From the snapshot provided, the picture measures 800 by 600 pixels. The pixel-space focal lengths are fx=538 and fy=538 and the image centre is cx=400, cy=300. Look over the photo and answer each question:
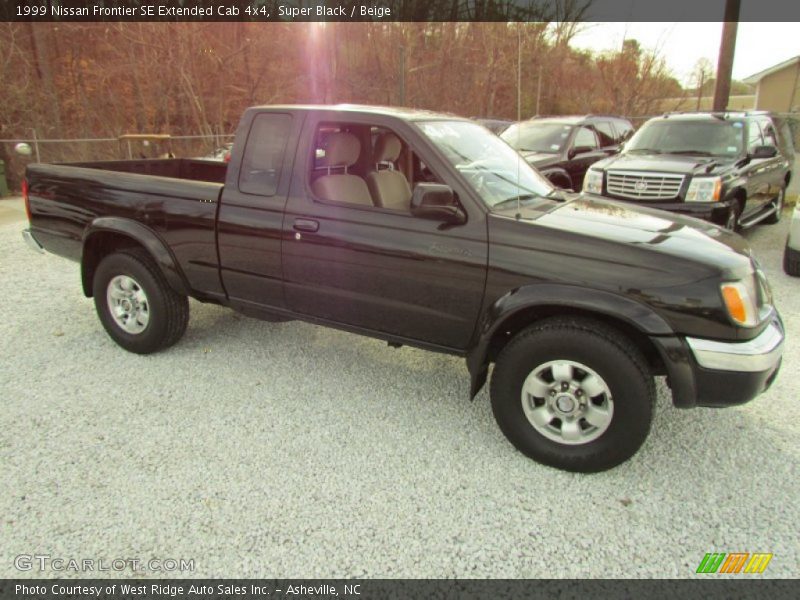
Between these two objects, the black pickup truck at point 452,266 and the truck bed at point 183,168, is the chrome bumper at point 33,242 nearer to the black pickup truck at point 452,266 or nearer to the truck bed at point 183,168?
the black pickup truck at point 452,266

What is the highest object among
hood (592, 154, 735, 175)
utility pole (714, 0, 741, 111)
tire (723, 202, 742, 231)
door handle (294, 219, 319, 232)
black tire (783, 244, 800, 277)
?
utility pole (714, 0, 741, 111)

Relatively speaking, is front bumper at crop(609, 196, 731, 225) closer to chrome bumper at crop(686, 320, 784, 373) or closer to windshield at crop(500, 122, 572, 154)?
windshield at crop(500, 122, 572, 154)

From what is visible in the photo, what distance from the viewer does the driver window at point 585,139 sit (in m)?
9.84

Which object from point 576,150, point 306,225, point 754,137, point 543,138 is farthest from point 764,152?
point 306,225

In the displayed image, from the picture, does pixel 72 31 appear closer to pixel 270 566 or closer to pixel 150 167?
pixel 150 167

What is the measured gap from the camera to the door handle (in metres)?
3.38

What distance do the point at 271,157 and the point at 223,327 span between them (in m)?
1.91

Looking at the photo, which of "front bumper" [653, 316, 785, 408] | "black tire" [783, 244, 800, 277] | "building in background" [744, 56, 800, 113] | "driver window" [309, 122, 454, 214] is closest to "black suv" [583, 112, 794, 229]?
"black tire" [783, 244, 800, 277]

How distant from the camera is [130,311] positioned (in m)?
4.23

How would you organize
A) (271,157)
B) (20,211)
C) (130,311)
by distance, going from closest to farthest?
(271,157), (130,311), (20,211)

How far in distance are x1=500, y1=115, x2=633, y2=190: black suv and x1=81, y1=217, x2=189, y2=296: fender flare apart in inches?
255

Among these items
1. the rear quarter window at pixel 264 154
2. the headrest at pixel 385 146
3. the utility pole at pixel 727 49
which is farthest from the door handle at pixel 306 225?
the utility pole at pixel 727 49

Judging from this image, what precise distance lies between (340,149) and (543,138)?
7176 millimetres

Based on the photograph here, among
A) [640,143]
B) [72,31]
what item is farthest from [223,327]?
[72,31]
